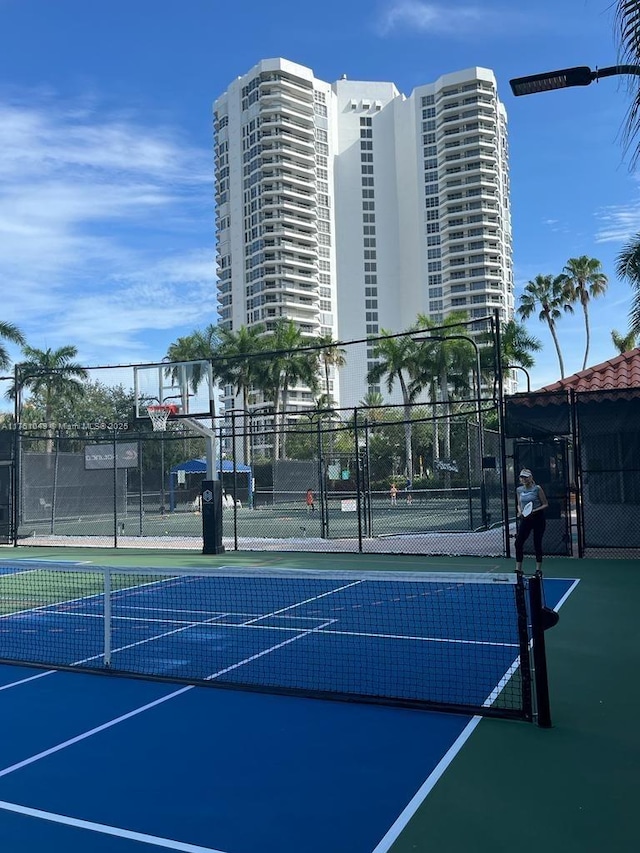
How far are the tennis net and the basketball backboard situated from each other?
664 cm

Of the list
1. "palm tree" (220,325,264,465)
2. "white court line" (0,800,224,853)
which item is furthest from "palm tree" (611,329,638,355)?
"white court line" (0,800,224,853)

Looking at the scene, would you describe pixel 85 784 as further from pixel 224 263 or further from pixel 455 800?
pixel 224 263

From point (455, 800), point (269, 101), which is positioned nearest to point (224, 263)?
point (269, 101)

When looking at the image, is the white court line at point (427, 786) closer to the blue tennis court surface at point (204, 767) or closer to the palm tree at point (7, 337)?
the blue tennis court surface at point (204, 767)

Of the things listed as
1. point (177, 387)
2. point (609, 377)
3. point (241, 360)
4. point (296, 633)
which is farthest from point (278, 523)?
point (241, 360)

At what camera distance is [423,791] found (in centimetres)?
455

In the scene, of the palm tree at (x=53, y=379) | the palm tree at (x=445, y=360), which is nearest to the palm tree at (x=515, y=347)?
the palm tree at (x=445, y=360)

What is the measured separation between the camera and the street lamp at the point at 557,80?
612cm

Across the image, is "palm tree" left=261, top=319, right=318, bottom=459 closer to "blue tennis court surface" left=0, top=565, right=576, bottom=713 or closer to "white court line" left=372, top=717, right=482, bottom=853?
"blue tennis court surface" left=0, top=565, right=576, bottom=713

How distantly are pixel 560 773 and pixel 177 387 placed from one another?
15545mm

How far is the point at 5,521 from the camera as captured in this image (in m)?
22.2

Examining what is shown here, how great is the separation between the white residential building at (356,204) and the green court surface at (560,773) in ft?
320

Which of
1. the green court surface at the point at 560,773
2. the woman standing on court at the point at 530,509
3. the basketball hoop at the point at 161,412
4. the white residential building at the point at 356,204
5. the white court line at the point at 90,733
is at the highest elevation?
the white residential building at the point at 356,204

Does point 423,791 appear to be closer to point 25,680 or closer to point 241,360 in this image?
point 25,680
